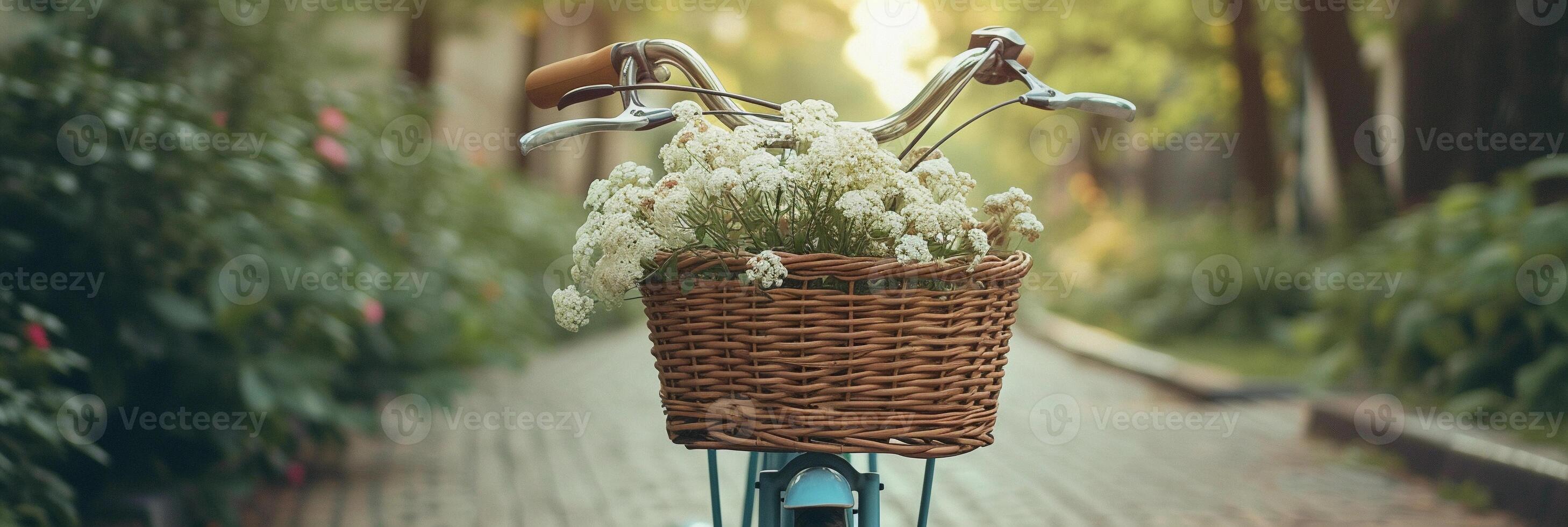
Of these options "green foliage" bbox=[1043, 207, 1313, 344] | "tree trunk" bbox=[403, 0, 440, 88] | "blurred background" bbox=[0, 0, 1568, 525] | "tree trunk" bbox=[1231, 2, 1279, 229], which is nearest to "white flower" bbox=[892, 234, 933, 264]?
"blurred background" bbox=[0, 0, 1568, 525]

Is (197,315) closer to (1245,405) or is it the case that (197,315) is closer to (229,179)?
(229,179)

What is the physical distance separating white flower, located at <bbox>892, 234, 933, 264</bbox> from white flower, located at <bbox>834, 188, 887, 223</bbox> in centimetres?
6

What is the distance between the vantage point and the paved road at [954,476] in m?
5.34

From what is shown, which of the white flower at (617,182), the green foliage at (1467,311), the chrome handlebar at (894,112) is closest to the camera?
the white flower at (617,182)

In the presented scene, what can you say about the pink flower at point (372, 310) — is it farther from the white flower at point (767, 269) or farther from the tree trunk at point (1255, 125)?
the tree trunk at point (1255, 125)

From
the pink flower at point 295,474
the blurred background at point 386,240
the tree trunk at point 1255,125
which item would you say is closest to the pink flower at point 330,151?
the blurred background at point 386,240

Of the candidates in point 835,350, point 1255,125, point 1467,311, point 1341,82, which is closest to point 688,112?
point 835,350

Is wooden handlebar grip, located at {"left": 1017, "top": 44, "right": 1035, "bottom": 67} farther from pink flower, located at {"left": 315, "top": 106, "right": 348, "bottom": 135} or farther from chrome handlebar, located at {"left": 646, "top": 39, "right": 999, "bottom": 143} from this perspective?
pink flower, located at {"left": 315, "top": 106, "right": 348, "bottom": 135}

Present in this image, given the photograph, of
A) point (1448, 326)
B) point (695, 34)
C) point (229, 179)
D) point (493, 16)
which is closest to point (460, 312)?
point (229, 179)

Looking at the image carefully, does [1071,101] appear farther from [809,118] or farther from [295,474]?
[295,474]

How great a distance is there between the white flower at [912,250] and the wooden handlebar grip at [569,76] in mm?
791

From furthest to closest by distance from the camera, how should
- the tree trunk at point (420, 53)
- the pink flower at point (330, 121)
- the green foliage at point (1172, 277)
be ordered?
the green foliage at point (1172, 277), the tree trunk at point (420, 53), the pink flower at point (330, 121)

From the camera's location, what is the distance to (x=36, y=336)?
3.58 metres

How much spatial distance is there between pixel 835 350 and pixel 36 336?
8.33 feet
